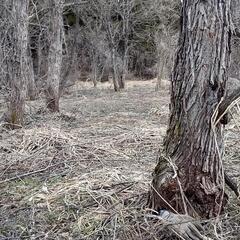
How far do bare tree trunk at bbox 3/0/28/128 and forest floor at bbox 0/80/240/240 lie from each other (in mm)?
423

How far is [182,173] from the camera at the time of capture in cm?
230

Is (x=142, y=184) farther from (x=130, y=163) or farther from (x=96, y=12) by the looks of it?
(x=96, y=12)

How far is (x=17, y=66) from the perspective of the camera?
216 inches

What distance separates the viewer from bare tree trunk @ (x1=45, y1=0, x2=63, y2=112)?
7.46 m

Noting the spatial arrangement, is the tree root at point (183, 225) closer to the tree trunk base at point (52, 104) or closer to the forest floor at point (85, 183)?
the forest floor at point (85, 183)

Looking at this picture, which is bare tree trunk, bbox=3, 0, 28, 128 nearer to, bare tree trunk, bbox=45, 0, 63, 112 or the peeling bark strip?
bare tree trunk, bbox=45, 0, 63, 112

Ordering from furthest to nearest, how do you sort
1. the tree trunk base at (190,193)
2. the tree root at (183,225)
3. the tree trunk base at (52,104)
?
the tree trunk base at (52,104) < the tree trunk base at (190,193) < the tree root at (183,225)

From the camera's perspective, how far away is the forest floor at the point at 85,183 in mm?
2367

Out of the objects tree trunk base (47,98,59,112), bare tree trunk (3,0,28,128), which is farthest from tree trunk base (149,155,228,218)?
tree trunk base (47,98,59,112)

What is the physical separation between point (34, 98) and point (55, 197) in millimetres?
7467

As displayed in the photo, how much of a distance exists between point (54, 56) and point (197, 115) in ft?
18.8

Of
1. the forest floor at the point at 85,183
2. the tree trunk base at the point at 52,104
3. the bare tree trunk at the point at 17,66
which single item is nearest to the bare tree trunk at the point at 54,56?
the tree trunk base at the point at 52,104

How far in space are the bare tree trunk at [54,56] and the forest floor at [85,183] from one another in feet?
6.51

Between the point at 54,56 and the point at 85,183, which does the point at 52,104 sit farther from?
the point at 85,183
